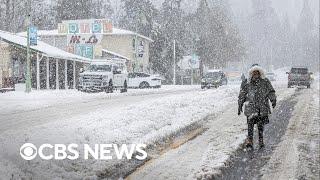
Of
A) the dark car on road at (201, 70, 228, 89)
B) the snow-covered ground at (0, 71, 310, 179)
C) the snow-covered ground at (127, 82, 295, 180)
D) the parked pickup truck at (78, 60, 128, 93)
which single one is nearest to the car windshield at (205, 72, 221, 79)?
the dark car on road at (201, 70, 228, 89)

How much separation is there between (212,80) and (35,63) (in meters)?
15.4

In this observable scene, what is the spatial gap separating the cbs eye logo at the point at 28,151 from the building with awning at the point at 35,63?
29.2 metres

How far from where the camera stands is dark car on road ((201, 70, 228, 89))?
48188 mm

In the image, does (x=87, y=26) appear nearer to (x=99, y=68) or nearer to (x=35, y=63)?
(x=35, y=63)

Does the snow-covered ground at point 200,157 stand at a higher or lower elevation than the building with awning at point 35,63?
lower

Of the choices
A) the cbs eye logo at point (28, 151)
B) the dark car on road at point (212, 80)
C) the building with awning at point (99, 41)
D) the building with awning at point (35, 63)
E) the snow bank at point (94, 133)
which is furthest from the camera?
the building with awning at point (99, 41)

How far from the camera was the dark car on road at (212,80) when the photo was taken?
48188 millimetres

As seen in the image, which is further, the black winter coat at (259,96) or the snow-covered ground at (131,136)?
the black winter coat at (259,96)

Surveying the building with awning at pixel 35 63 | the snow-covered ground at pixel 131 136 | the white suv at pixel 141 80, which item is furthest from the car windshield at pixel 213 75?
the snow-covered ground at pixel 131 136

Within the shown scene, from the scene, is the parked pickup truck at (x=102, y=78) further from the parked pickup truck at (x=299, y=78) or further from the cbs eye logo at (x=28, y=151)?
the cbs eye logo at (x=28, y=151)

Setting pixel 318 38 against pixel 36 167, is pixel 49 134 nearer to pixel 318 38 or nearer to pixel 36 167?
pixel 36 167

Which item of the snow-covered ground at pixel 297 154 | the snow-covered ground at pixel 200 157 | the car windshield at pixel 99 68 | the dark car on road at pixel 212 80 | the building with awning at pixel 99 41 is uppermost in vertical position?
the building with awning at pixel 99 41

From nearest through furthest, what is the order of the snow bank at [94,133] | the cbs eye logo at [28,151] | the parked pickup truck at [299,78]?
the snow bank at [94,133] < the cbs eye logo at [28,151] < the parked pickup truck at [299,78]

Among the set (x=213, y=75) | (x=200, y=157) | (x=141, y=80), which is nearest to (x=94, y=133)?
(x=200, y=157)
